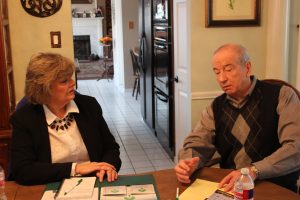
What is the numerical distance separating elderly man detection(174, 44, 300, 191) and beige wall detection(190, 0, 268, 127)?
123 centimetres

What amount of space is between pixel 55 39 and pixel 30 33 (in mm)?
197

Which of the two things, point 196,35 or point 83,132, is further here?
point 196,35

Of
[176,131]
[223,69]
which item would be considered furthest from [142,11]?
[223,69]

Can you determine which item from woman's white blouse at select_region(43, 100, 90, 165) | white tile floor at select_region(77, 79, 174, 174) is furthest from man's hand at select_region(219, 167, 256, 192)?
white tile floor at select_region(77, 79, 174, 174)

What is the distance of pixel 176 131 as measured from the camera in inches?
147

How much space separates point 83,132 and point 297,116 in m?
1.00

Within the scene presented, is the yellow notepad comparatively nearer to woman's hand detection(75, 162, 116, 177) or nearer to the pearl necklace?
woman's hand detection(75, 162, 116, 177)

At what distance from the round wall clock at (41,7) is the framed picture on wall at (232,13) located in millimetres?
1192

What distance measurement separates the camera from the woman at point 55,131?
1.71 meters

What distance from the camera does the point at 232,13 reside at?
317 cm

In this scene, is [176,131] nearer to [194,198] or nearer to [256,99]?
[256,99]

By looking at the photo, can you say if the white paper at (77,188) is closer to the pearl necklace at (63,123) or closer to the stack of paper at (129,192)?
the stack of paper at (129,192)

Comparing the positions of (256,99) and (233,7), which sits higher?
(233,7)

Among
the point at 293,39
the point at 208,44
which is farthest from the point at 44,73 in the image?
the point at 293,39
